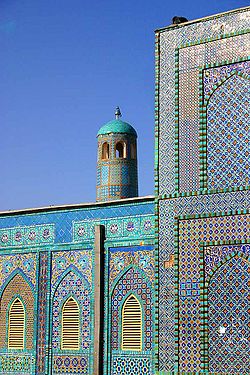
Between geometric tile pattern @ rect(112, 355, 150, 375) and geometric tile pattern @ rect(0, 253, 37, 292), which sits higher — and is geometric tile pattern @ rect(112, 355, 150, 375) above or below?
below

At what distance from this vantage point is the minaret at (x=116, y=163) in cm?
2397

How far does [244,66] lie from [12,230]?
6.55 metres

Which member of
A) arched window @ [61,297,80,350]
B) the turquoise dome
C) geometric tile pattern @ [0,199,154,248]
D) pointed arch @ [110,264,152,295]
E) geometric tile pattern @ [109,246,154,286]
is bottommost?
arched window @ [61,297,80,350]

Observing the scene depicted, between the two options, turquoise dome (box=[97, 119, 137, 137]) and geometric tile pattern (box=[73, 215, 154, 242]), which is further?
turquoise dome (box=[97, 119, 137, 137])

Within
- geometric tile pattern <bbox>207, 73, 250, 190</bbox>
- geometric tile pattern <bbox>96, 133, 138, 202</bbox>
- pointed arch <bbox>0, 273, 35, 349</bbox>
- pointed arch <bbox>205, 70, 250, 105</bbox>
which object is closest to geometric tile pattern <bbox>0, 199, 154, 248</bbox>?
pointed arch <bbox>0, 273, 35, 349</bbox>

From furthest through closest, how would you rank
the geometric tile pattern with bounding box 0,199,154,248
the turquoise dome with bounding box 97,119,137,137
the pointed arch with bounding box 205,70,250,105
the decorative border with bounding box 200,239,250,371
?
1. the turquoise dome with bounding box 97,119,137,137
2. the geometric tile pattern with bounding box 0,199,154,248
3. the pointed arch with bounding box 205,70,250,105
4. the decorative border with bounding box 200,239,250,371

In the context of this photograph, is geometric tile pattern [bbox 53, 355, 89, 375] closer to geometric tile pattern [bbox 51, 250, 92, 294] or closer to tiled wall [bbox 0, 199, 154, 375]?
Answer: tiled wall [bbox 0, 199, 154, 375]

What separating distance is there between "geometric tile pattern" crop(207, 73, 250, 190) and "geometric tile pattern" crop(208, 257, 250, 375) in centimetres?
133

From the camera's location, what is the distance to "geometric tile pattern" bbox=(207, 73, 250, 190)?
12.4m

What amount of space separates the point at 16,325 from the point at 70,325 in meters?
1.40

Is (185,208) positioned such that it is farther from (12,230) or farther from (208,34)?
(12,230)

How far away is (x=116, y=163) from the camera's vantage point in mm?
24266

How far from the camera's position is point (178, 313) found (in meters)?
12.5

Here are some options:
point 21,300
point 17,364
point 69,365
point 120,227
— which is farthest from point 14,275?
point 120,227
